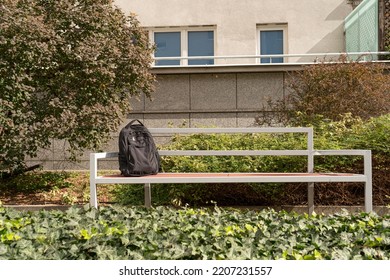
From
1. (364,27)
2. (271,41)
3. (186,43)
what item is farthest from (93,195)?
(271,41)

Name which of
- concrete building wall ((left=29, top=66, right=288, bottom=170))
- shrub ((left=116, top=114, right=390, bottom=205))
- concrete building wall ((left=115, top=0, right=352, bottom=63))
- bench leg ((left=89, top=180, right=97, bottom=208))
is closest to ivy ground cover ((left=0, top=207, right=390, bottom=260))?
bench leg ((left=89, top=180, right=97, bottom=208))

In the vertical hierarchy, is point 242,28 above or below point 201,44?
above

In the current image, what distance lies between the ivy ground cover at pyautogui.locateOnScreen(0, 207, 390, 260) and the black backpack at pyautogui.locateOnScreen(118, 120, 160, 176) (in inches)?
74.9

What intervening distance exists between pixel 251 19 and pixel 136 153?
10.0 m

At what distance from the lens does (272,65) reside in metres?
12.9

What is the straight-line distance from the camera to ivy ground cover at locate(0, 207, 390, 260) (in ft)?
11.0

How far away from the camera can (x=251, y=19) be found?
15.8 meters

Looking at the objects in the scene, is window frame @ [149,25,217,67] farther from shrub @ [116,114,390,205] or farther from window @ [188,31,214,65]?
shrub @ [116,114,390,205]

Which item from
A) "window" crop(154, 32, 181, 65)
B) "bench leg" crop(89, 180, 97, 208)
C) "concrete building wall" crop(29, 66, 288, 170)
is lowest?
"bench leg" crop(89, 180, 97, 208)

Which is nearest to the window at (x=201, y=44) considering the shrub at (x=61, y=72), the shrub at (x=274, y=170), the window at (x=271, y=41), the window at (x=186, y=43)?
the window at (x=186, y=43)

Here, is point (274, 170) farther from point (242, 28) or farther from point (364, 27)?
point (242, 28)

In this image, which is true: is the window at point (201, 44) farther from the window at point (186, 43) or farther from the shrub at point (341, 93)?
the shrub at point (341, 93)

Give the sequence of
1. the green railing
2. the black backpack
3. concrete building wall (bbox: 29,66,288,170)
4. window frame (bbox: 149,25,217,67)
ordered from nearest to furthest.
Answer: the black backpack, concrete building wall (bbox: 29,66,288,170), the green railing, window frame (bbox: 149,25,217,67)

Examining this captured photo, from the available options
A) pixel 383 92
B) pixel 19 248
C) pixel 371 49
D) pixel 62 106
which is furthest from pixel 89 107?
pixel 371 49
